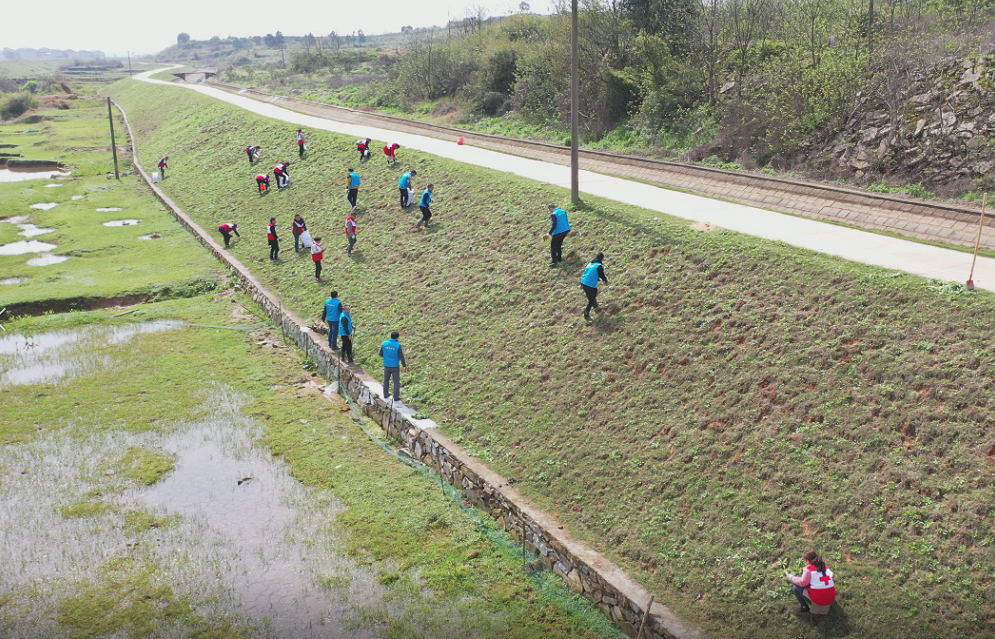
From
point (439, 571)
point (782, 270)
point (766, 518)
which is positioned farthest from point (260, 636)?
point (782, 270)

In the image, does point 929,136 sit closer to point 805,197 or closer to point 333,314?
point 805,197

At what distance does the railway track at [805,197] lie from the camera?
16.3 meters

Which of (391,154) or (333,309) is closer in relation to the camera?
(333,309)

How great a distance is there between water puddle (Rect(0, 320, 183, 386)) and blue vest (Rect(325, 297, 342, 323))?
5.70 metres

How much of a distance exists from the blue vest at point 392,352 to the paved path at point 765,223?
25.9ft

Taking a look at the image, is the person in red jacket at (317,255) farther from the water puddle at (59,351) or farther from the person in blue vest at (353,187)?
the water puddle at (59,351)

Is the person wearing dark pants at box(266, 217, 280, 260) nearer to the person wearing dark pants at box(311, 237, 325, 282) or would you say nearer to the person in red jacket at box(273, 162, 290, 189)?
the person wearing dark pants at box(311, 237, 325, 282)

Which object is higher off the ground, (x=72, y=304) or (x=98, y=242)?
(x=98, y=242)

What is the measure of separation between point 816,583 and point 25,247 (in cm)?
3108

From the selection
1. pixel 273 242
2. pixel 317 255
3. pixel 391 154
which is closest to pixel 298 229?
pixel 273 242

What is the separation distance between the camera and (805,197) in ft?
64.6

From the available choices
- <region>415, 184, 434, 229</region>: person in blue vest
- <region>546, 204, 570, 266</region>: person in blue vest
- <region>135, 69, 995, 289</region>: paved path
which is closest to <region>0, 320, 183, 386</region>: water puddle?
<region>415, 184, 434, 229</region>: person in blue vest

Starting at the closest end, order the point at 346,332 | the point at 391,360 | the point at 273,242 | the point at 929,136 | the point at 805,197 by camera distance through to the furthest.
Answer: the point at 391,360 → the point at 346,332 → the point at 805,197 → the point at 929,136 → the point at 273,242

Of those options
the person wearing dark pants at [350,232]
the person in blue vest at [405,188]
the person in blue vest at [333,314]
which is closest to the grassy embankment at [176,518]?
the person in blue vest at [333,314]
